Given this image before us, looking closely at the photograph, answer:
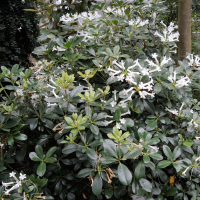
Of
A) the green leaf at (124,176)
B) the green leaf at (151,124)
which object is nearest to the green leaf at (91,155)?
the green leaf at (124,176)

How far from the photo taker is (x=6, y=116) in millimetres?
937

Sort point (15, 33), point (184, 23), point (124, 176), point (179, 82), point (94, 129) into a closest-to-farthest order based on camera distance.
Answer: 1. point (124, 176)
2. point (94, 129)
3. point (179, 82)
4. point (184, 23)
5. point (15, 33)

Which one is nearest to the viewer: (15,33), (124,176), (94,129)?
(124,176)

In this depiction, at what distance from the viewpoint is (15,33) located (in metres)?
2.40

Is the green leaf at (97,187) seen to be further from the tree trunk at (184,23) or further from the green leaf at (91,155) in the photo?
the tree trunk at (184,23)

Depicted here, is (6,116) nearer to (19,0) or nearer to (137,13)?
(137,13)

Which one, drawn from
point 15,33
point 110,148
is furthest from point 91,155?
point 15,33

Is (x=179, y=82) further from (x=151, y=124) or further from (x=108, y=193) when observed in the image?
(x=108, y=193)

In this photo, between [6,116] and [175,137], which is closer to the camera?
[6,116]

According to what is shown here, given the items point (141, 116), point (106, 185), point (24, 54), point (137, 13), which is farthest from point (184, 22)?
point (24, 54)

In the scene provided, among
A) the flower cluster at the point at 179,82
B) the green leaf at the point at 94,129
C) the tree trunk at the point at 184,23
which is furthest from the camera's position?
the tree trunk at the point at 184,23

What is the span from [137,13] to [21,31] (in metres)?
1.86

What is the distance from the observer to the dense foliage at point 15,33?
7.58 feet

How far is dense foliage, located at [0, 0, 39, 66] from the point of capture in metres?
2.31
